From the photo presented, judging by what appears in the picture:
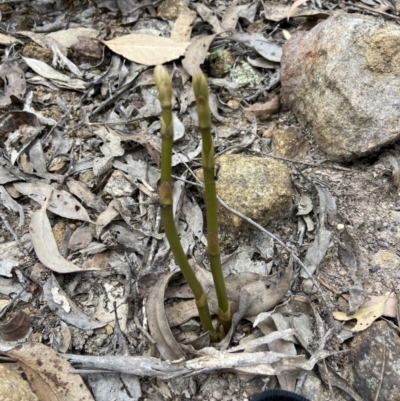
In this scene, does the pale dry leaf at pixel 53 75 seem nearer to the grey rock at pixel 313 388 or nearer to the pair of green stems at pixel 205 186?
the pair of green stems at pixel 205 186

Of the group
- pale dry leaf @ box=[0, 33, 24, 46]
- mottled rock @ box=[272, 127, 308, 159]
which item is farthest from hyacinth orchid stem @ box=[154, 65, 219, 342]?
pale dry leaf @ box=[0, 33, 24, 46]

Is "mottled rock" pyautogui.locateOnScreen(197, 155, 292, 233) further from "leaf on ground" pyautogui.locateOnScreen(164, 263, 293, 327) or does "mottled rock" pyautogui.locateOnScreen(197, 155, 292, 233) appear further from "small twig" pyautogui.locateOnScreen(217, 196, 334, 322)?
"leaf on ground" pyautogui.locateOnScreen(164, 263, 293, 327)

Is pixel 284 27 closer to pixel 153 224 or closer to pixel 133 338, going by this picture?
pixel 153 224

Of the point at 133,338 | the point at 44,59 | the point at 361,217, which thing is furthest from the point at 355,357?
the point at 44,59

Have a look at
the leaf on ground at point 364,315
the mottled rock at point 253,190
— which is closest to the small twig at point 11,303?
the mottled rock at point 253,190

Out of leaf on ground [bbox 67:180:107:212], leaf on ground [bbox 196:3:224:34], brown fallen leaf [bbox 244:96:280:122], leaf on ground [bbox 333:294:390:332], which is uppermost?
leaf on ground [bbox 196:3:224:34]

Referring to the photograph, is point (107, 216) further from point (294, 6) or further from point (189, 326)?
point (294, 6)

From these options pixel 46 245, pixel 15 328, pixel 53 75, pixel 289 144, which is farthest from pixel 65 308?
pixel 53 75
